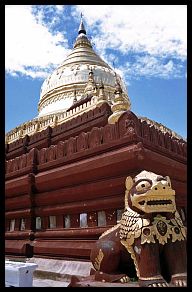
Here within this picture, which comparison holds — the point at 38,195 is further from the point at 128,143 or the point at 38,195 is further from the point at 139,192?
the point at 139,192

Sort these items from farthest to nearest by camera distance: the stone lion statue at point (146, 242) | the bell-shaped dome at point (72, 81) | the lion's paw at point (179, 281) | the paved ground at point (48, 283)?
the bell-shaped dome at point (72, 81) → the paved ground at point (48, 283) → the stone lion statue at point (146, 242) → the lion's paw at point (179, 281)

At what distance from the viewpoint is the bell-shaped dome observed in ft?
77.5

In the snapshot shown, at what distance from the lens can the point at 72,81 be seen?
24.7 metres

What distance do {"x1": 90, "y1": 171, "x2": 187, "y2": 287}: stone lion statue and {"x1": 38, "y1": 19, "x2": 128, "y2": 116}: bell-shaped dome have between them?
17381mm

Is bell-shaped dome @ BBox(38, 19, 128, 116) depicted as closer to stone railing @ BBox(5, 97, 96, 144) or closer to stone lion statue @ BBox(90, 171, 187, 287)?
stone railing @ BBox(5, 97, 96, 144)

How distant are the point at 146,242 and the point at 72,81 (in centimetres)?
2132

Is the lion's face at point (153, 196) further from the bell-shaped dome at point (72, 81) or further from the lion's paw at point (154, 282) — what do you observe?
the bell-shaped dome at point (72, 81)

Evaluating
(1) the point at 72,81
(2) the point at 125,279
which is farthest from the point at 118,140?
(1) the point at 72,81

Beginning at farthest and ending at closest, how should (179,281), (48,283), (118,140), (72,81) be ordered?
(72,81)
(118,140)
(48,283)
(179,281)

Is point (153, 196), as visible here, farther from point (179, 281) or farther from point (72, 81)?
point (72, 81)

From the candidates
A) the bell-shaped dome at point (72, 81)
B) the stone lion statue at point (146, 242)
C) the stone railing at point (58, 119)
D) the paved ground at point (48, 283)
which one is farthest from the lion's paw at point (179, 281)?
the bell-shaped dome at point (72, 81)

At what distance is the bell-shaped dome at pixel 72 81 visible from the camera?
929 inches

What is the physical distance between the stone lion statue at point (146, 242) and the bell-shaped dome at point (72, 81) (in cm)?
1738

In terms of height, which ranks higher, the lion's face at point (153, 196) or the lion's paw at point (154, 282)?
the lion's face at point (153, 196)
